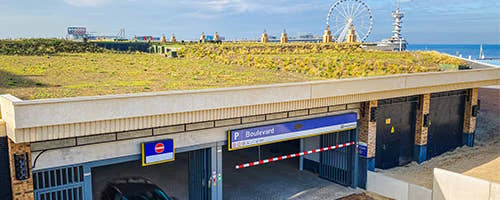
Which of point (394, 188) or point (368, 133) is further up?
point (368, 133)

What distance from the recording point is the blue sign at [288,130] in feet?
42.8

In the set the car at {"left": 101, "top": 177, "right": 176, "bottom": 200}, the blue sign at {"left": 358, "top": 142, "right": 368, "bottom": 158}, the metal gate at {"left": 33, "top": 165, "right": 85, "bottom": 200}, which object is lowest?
the car at {"left": 101, "top": 177, "right": 176, "bottom": 200}

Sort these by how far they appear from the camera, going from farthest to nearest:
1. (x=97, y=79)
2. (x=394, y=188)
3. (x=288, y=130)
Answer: (x=97, y=79) → (x=394, y=188) → (x=288, y=130)

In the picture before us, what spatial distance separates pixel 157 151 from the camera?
11383 mm

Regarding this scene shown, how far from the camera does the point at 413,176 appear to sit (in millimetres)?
17344

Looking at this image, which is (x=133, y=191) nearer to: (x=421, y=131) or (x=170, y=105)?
(x=170, y=105)

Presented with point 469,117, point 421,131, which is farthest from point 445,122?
point 421,131

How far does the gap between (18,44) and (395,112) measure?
25.2 m

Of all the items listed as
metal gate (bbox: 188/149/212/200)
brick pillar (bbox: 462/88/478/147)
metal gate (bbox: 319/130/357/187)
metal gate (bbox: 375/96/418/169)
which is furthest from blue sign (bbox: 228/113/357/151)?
brick pillar (bbox: 462/88/478/147)

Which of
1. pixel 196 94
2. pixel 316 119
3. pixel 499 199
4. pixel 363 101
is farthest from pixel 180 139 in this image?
pixel 499 199

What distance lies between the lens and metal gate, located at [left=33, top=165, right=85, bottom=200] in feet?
32.4

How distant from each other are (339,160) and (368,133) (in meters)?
1.63

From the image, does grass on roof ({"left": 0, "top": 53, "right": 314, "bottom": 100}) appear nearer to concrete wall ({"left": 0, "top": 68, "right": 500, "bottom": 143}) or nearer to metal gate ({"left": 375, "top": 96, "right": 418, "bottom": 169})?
concrete wall ({"left": 0, "top": 68, "right": 500, "bottom": 143})

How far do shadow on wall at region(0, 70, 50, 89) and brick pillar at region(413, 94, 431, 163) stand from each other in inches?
597
